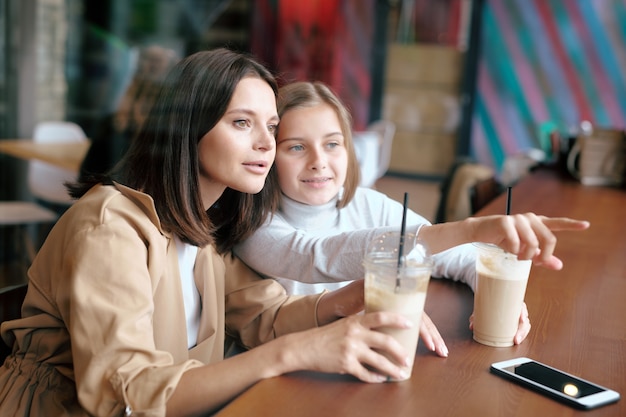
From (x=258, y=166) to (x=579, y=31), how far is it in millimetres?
6756

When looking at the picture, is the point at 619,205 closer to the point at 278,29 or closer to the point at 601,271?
the point at 601,271

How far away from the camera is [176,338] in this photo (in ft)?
4.05

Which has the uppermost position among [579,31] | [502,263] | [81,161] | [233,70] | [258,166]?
[579,31]

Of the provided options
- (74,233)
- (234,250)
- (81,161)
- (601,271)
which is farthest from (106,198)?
(81,161)

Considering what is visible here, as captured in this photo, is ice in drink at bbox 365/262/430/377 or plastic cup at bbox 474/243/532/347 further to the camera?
plastic cup at bbox 474/243/532/347

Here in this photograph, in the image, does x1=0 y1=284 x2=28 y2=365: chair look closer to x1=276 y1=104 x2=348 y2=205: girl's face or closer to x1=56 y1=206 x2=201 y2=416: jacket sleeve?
x1=56 y1=206 x2=201 y2=416: jacket sleeve

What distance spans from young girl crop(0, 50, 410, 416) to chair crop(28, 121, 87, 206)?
2.49 m


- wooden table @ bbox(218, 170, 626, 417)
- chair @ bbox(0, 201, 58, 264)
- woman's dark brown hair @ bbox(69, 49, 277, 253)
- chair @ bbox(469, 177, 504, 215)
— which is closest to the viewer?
wooden table @ bbox(218, 170, 626, 417)

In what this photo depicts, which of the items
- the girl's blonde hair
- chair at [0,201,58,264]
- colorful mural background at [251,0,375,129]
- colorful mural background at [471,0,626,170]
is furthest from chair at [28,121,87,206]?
colorful mural background at [471,0,626,170]

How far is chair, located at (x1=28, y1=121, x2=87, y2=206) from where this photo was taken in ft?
12.4

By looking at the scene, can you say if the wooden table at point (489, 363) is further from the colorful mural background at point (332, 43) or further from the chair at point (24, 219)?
the colorful mural background at point (332, 43)

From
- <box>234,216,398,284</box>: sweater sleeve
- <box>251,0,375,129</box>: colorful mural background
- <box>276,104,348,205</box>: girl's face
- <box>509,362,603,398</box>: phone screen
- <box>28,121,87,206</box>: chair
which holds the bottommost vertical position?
<box>28,121,87,206</box>: chair

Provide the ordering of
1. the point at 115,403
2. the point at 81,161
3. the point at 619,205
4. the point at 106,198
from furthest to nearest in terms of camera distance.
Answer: the point at 81,161, the point at 619,205, the point at 106,198, the point at 115,403

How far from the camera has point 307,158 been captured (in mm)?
1547
